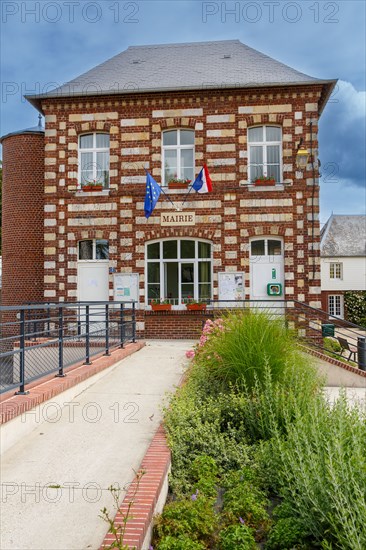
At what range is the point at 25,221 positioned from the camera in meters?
15.9

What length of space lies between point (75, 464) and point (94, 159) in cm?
1222

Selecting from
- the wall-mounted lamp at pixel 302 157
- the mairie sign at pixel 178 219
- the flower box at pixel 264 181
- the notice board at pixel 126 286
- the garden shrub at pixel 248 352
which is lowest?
the garden shrub at pixel 248 352

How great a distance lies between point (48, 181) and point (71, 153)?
112 centimetres

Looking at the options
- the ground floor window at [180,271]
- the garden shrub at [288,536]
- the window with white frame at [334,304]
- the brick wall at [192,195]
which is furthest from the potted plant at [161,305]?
the window with white frame at [334,304]

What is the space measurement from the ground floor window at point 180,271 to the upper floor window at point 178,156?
6.74ft

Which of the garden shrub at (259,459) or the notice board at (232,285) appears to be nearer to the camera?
the garden shrub at (259,459)

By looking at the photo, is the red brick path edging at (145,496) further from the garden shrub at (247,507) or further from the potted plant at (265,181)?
the potted plant at (265,181)

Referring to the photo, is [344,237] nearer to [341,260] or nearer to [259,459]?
[341,260]

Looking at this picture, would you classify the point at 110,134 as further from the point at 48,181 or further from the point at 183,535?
the point at 183,535

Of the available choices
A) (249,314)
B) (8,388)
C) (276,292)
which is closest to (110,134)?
(276,292)

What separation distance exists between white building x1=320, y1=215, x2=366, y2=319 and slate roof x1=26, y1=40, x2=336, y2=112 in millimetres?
23377

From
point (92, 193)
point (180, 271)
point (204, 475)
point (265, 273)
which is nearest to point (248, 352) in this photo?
point (204, 475)

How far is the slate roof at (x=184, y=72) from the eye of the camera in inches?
581

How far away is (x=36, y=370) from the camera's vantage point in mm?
7098
